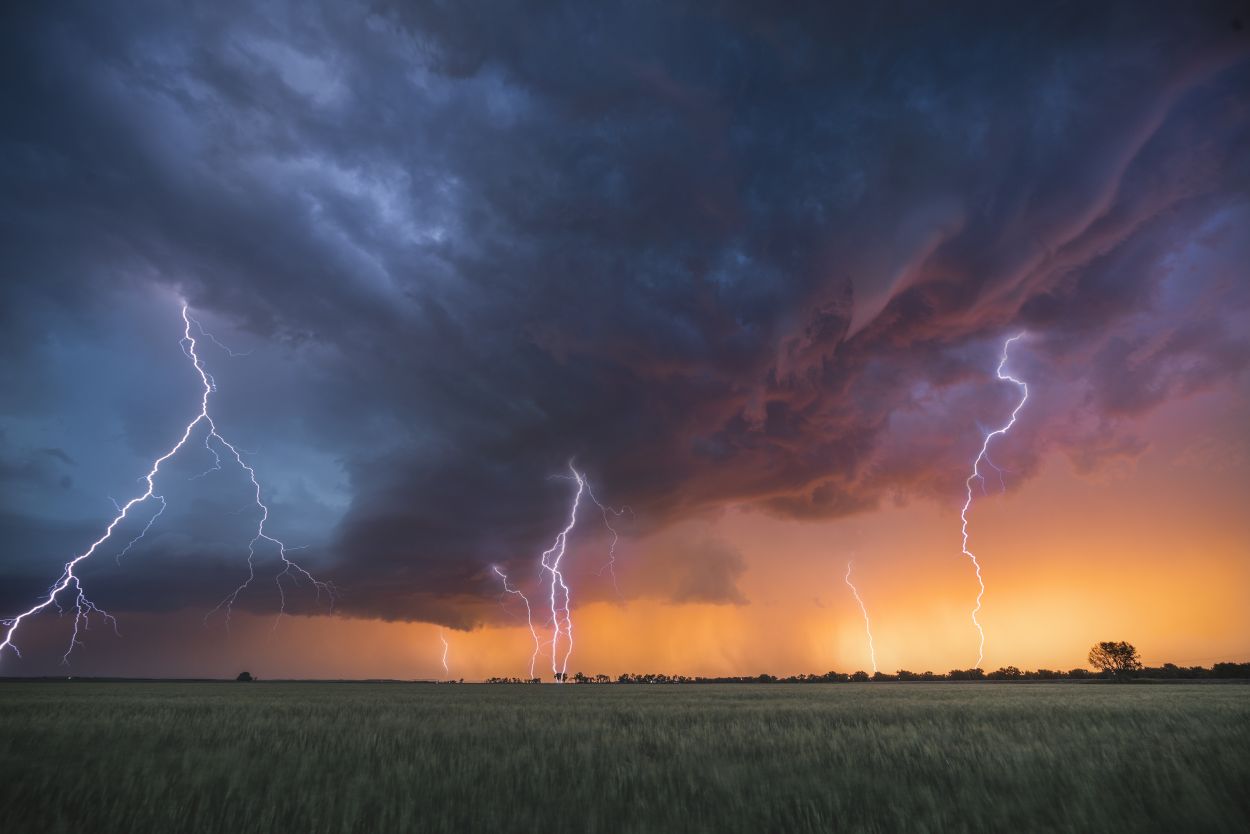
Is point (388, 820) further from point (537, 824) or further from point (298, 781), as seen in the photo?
point (298, 781)

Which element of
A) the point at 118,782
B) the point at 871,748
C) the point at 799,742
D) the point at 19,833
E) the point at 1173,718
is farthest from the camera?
the point at 1173,718

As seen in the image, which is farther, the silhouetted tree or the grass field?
the silhouetted tree

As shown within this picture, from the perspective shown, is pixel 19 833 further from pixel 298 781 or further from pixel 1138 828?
pixel 1138 828

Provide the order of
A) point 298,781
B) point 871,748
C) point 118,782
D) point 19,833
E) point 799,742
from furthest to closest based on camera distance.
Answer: point 799,742
point 871,748
point 298,781
point 118,782
point 19,833

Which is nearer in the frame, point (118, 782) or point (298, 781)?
point (118, 782)

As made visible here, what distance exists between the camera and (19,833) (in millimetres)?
4355

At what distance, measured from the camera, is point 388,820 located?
198 inches

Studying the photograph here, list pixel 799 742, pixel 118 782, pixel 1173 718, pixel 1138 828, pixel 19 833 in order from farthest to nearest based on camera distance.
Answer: pixel 1173 718, pixel 799 742, pixel 118 782, pixel 1138 828, pixel 19 833

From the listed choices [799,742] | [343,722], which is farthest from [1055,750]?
[343,722]

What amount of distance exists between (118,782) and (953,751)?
10764mm

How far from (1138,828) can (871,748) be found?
4.35 metres

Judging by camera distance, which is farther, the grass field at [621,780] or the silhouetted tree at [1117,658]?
the silhouetted tree at [1117,658]

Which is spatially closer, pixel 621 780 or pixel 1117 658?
pixel 621 780

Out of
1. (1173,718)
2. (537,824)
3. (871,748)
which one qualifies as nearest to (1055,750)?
(871,748)
